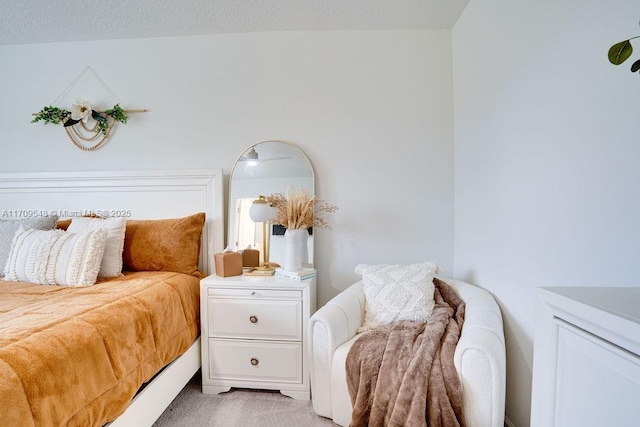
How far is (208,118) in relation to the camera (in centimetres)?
243

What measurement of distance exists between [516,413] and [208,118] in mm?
2708

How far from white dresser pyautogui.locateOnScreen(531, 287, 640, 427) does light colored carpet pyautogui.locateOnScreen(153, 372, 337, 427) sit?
1.27 meters

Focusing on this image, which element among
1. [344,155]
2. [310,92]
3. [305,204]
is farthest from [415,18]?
[305,204]

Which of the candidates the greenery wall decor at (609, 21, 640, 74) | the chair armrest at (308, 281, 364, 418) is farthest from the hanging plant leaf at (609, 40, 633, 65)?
the chair armrest at (308, 281, 364, 418)

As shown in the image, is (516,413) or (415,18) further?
(415,18)

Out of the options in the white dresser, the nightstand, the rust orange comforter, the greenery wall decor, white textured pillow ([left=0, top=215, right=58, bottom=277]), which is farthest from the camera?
white textured pillow ([left=0, top=215, right=58, bottom=277])

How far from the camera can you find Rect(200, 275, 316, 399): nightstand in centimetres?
187

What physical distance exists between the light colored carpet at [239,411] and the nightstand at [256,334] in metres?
0.06

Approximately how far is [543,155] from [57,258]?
102 inches

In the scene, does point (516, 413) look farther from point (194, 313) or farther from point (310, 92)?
point (310, 92)

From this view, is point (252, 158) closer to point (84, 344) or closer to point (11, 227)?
point (84, 344)

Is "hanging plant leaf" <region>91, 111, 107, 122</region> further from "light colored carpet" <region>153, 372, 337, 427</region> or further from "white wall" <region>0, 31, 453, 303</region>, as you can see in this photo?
"light colored carpet" <region>153, 372, 337, 427</region>

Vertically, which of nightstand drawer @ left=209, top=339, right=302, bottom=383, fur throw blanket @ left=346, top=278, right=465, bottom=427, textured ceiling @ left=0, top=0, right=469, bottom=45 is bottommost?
nightstand drawer @ left=209, top=339, right=302, bottom=383

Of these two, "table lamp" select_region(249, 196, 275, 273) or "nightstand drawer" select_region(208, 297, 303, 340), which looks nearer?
"nightstand drawer" select_region(208, 297, 303, 340)
